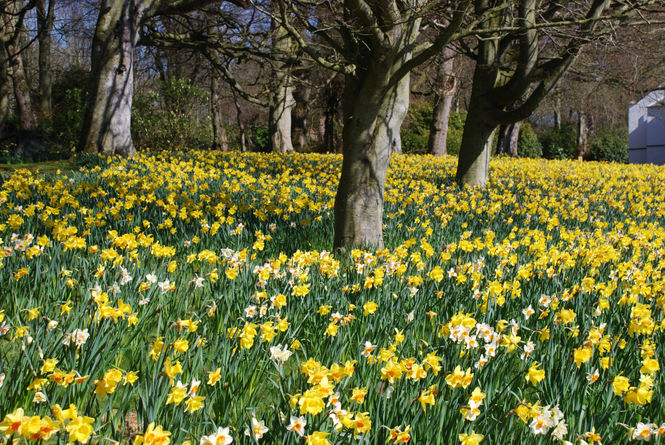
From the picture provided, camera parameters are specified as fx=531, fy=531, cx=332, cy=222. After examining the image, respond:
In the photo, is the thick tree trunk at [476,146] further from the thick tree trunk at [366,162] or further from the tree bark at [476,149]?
the thick tree trunk at [366,162]

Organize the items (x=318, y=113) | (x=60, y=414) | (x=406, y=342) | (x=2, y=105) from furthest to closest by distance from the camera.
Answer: (x=318, y=113) < (x=2, y=105) < (x=406, y=342) < (x=60, y=414)

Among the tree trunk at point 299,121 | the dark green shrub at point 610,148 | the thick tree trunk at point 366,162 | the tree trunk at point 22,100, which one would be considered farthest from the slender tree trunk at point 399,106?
the dark green shrub at point 610,148

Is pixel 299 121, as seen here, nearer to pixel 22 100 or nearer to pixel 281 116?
pixel 281 116

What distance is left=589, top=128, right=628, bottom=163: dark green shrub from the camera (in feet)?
98.8

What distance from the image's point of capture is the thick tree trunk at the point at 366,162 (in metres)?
4.39

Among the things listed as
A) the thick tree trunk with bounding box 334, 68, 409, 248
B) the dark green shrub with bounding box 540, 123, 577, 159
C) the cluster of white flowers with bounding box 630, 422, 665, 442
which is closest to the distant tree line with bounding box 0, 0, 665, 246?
the thick tree trunk with bounding box 334, 68, 409, 248

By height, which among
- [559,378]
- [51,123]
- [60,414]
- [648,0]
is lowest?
[559,378]

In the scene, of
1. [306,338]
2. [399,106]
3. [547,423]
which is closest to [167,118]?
[399,106]

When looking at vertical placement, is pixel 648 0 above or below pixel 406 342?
above

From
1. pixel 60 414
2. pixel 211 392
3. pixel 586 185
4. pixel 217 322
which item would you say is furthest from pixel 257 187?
pixel 586 185

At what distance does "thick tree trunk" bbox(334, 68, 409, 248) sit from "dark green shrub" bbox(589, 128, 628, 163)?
97.0ft

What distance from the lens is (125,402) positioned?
1.59 meters

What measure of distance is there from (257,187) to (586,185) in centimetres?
635

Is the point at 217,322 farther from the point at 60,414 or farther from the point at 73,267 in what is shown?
the point at 60,414
